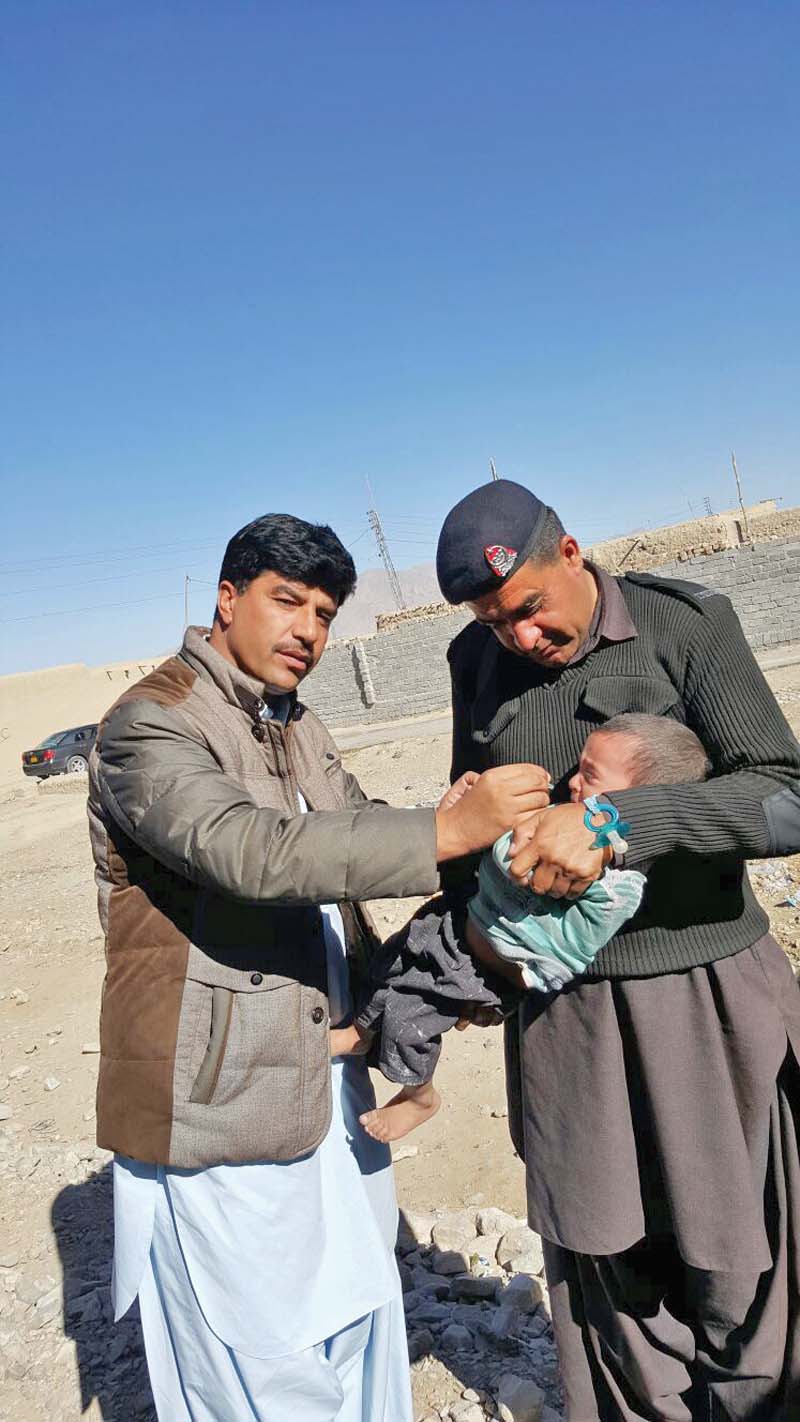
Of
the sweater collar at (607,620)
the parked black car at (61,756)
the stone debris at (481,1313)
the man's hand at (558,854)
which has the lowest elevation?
the stone debris at (481,1313)

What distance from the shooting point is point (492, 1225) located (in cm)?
321

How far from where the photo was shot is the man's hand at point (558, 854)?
1523 mm

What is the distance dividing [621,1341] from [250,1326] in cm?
77

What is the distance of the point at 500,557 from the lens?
5.75ft

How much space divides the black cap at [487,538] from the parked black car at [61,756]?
21.7m

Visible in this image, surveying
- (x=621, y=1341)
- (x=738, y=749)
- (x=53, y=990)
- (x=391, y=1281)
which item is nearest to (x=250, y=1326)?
(x=391, y=1281)

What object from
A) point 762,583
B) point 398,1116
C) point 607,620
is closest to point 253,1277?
point 398,1116

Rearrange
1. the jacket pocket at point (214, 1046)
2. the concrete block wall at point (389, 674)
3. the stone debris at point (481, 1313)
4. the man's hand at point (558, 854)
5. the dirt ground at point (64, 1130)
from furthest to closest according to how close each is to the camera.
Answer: the concrete block wall at point (389, 674) → the dirt ground at point (64, 1130) → the stone debris at point (481, 1313) → the jacket pocket at point (214, 1046) → the man's hand at point (558, 854)

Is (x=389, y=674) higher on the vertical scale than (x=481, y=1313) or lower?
higher

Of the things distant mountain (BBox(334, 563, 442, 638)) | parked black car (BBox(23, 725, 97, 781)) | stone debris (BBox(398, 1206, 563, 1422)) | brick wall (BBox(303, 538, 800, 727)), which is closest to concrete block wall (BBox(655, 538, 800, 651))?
brick wall (BBox(303, 538, 800, 727))

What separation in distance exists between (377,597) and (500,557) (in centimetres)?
14880

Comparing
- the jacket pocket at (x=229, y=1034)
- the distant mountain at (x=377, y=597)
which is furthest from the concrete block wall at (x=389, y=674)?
the distant mountain at (x=377, y=597)

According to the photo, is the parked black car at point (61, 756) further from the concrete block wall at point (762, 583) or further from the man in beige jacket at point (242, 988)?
the man in beige jacket at point (242, 988)

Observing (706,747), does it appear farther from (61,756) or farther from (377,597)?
(377,597)
